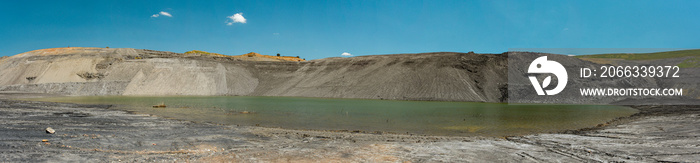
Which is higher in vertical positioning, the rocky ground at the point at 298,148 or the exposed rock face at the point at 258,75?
the exposed rock face at the point at 258,75

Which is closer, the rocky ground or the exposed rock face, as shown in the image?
the rocky ground

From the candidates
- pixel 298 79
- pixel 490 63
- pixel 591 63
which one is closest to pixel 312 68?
pixel 298 79

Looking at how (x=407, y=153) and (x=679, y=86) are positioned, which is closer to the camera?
(x=407, y=153)

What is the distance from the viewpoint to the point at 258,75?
225 feet

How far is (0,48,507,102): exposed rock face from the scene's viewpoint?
164 feet

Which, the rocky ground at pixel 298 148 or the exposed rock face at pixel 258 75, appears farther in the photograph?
the exposed rock face at pixel 258 75

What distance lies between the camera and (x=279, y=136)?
11.9m

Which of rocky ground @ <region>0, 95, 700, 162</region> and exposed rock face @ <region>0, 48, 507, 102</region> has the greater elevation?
exposed rock face @ <region>0, 48, 507, 102</region>

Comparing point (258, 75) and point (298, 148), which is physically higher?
point (258, 75)

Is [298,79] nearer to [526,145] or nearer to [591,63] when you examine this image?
[591,63]

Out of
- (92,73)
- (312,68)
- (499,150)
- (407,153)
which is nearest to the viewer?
(407,153)

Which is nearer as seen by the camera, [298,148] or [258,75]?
[298,148]

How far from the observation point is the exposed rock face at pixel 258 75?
4988 cm

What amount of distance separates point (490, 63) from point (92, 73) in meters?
66.3
